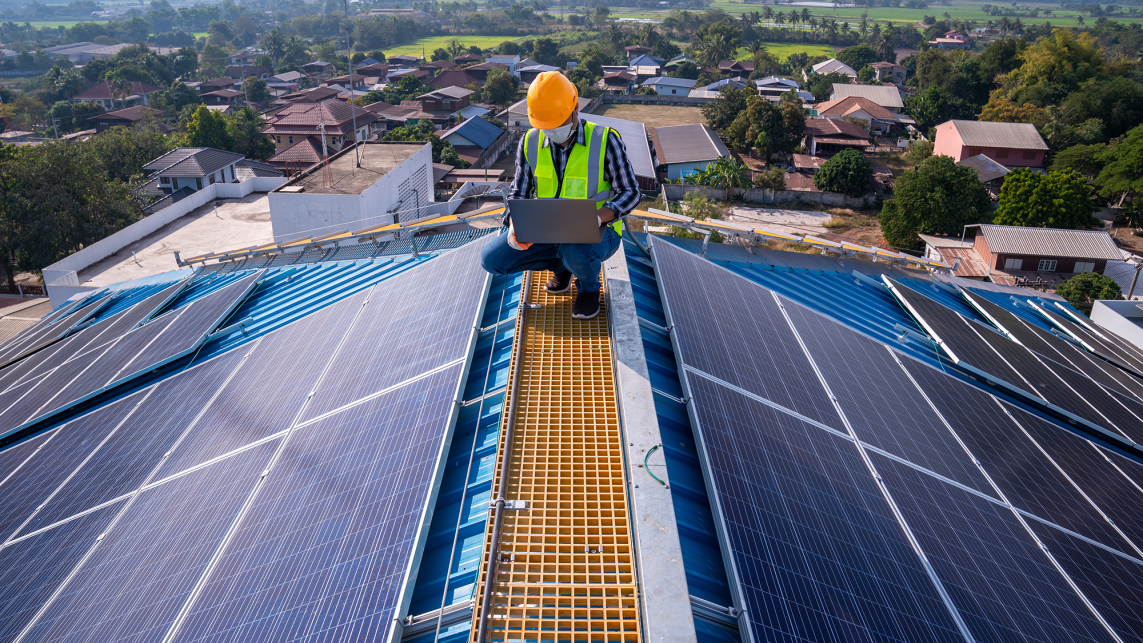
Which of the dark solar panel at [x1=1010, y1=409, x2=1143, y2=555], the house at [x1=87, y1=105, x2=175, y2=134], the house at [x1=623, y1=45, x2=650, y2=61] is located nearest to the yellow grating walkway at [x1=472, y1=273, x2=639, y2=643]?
the dark solar panel at [x1=1010, y1=409, x2=1143, y2=555]

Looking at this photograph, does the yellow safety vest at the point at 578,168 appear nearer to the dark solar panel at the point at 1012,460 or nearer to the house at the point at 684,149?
the dark solar panel at the point at 1012,460

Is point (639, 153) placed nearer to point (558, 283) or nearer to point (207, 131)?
point (207, 131)

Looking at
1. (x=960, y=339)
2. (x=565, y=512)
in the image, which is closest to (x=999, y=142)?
(x=960, y=339)

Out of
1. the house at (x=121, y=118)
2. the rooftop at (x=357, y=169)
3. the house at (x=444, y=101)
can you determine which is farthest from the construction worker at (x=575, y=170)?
the house at (x=121, y=118)

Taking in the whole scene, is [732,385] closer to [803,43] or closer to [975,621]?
[975,621]

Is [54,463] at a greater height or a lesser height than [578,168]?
lesser
